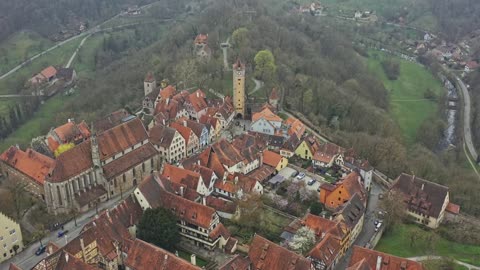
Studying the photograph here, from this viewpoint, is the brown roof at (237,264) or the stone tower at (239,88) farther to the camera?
the stone tower at (239,88)

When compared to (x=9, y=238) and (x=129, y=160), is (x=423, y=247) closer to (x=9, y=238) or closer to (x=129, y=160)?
(x=129, y=160)

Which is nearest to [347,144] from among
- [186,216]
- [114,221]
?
[186,216]

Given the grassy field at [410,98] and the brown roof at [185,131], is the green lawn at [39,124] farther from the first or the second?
the grassy field at [410,98]

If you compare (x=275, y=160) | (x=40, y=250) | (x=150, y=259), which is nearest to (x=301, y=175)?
(x=275, y=160)

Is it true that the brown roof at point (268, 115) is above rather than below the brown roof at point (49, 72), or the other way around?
above

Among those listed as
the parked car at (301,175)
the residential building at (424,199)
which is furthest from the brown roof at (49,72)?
the residential building at (424,199)

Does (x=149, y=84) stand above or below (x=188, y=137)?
below

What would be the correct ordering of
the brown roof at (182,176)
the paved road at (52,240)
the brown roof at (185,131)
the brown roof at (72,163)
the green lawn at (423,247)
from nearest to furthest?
the paved road at (52,240) < the green lawn at (423,247) < the brown roof at (72,163) < the brown roof at (182,176) < the brown roof at (185,131)

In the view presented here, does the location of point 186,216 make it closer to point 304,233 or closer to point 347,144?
point 304,233
